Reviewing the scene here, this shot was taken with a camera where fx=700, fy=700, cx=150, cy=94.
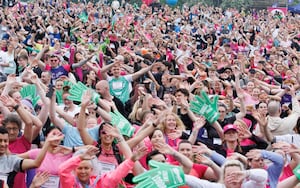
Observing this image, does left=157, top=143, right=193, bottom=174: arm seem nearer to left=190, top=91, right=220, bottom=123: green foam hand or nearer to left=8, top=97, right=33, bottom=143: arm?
left=8, top=97, right=33, bottom=143: arm

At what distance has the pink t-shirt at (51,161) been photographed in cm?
606

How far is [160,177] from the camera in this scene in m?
5.26

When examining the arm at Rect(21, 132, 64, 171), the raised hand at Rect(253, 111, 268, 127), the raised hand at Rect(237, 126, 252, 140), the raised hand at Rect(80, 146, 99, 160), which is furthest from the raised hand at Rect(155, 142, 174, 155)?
the raised hand at Rect(253, 111, 268, 127)

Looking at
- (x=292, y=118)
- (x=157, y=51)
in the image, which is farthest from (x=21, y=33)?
(x=292, y=118)

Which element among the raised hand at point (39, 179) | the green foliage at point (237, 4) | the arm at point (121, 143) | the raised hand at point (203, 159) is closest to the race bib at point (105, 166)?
the arm at point (121, 143)

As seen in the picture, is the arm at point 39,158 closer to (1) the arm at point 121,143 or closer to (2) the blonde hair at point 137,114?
(1) the arm at point 121,143

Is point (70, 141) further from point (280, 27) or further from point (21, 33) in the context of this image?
point (280, 27)

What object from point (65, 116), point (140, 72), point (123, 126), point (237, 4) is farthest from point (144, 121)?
point (237, 4)

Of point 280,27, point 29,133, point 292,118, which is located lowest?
point 280,27

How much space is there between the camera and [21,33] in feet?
58.4

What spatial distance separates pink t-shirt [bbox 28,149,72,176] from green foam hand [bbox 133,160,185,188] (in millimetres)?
1047

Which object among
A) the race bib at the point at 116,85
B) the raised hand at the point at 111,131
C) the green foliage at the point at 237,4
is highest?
the raised hand at the point at 111,131

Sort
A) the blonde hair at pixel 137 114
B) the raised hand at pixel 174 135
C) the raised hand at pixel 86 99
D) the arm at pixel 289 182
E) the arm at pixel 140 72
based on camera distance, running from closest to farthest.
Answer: the arm at pixel 289 182 < the raised hand at pixel 86 99 < the raised hand at pixel 174 135 < the blonde hair at pixel 137 114 < the arm at pixel 140 72

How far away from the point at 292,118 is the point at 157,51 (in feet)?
23.6
